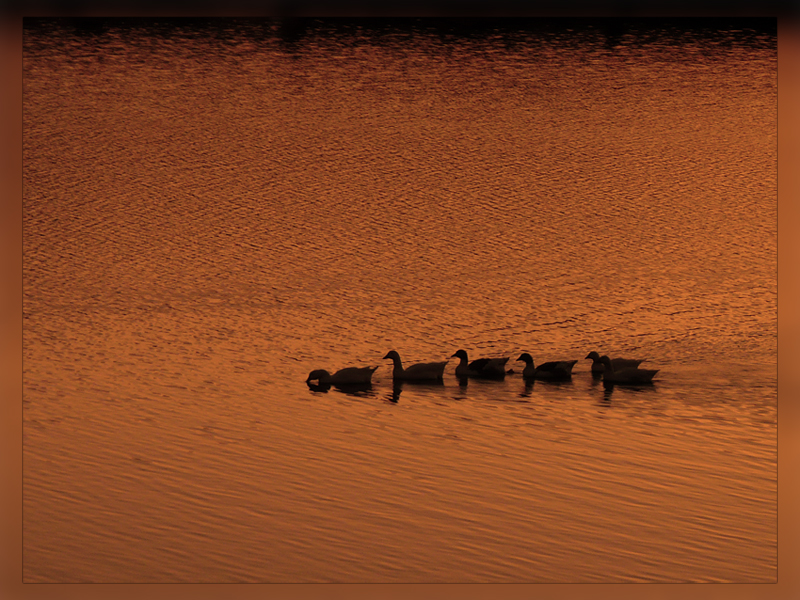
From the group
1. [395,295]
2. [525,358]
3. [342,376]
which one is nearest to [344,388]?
[342,376]

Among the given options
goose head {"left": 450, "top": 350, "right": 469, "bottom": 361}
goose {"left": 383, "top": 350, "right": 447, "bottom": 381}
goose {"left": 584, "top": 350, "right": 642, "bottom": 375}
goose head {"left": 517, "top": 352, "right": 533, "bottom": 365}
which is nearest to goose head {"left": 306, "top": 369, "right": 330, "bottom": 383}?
goose {"left": 383, "top": 350, "right": 447, "bottom": 381}

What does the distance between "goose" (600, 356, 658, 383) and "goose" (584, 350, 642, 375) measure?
0.04ft

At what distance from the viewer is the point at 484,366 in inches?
189

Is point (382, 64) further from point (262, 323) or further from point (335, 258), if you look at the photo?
point (262, 323)

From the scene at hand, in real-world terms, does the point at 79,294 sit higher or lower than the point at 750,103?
lower

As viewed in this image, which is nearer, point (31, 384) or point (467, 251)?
point (31, 384)

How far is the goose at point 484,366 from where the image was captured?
477 centimetres

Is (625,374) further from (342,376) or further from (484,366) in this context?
(342,376)

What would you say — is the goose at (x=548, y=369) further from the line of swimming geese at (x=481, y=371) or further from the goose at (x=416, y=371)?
the goose at (x=416, y=371)

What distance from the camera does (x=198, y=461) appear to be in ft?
15.1

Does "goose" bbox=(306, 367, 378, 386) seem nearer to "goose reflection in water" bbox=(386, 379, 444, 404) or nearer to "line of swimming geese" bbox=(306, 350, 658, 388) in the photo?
"line of swimming geese" bbox=(306, 350, 658, 388)

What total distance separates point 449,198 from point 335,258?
1.87ft

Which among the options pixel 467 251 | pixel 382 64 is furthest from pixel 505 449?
pixel 382 64

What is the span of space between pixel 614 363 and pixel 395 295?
953 millimetres
